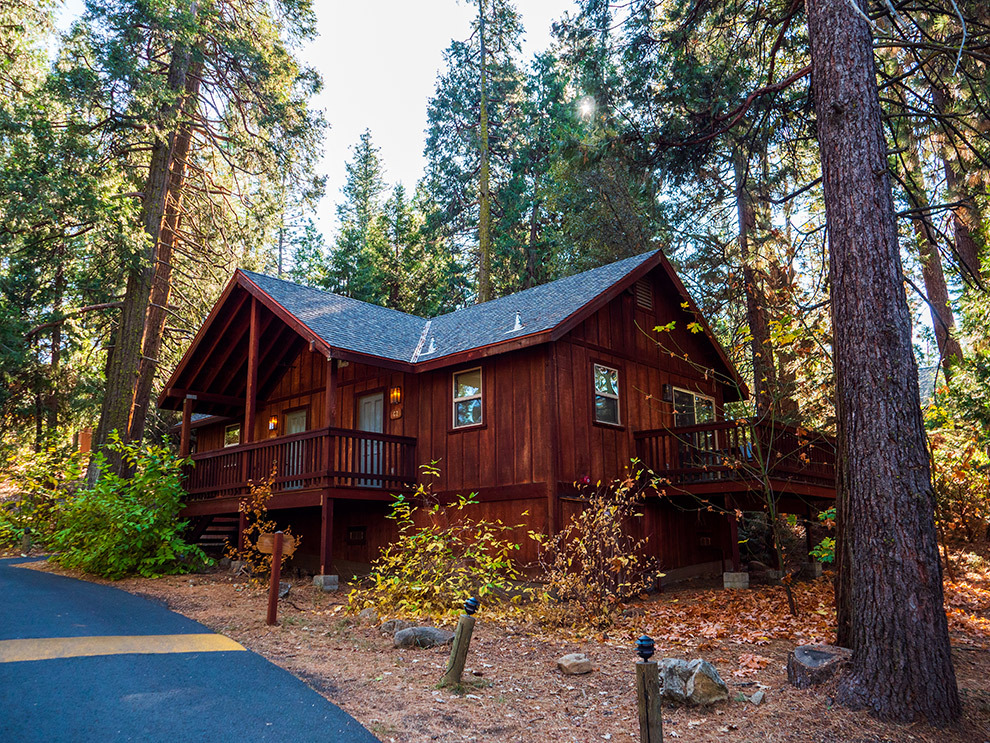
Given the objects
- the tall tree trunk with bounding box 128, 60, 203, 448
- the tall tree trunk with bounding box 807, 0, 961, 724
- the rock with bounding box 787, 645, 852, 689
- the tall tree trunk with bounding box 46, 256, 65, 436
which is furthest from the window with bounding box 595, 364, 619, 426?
the tall tree trunk with bounding box 46, 256, 65, 436

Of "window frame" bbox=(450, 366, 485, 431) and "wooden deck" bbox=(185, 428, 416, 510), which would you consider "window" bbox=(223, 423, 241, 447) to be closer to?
"wooden deck" bbox=(185, 428, 416, 510)

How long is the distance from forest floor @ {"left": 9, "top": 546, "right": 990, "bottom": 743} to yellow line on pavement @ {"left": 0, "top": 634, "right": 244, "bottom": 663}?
450mm

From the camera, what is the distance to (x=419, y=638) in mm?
7582

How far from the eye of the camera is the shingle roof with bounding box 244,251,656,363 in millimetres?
12453

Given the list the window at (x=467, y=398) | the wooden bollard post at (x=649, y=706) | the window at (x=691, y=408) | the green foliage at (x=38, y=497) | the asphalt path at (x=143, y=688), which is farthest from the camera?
the green foliage at (x=38, y=497)

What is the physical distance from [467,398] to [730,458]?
4.77 meters

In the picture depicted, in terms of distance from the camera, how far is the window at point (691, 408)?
49.5 feet

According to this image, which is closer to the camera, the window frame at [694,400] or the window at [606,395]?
the window at [606,395]

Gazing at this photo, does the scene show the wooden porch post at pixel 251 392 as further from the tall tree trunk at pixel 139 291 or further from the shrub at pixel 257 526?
the tall tree trunk at pixel 139 291

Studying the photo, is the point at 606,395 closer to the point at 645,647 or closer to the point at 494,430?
the point at 494,430

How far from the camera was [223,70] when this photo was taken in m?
18.8

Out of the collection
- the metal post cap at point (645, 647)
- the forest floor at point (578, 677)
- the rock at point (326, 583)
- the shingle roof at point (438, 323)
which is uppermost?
the shingle roof at point (438, 323)

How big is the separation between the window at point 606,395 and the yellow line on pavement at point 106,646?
7.46m

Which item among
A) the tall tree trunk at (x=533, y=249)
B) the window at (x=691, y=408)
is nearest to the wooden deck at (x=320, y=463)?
the window at (x=691, y=408)
